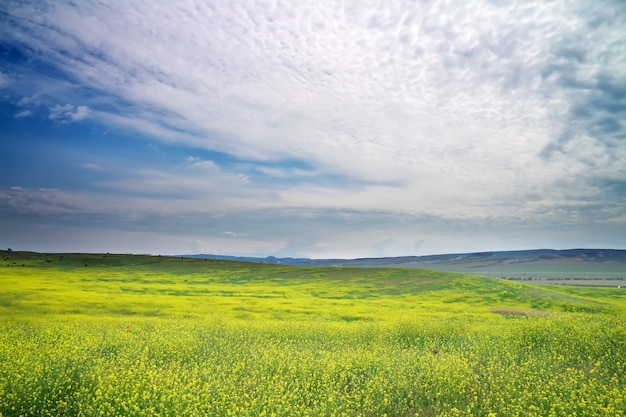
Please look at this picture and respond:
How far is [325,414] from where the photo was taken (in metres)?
8.72

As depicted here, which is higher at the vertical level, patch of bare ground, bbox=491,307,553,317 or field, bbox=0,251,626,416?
field, bbox=0,251,626,416

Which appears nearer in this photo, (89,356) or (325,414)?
(325,414)

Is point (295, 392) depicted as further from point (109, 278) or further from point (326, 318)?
point (109, 278)

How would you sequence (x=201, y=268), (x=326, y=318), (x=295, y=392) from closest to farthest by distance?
(x=295, y=392) → (x=326, y=318) → (x=201, y=268)

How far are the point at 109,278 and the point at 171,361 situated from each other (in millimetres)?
43946

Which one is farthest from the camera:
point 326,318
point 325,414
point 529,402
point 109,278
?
point 109,278

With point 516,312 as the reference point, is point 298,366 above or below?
above

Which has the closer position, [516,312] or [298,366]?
[298,366]

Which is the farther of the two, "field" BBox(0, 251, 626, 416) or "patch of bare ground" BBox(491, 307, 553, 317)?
"patch of bare ground" BBox(491, 307, 553, 317)

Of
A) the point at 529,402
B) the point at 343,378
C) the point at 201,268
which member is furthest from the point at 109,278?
the point at 529,402

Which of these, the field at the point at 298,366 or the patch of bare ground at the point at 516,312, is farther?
the patch of bare ground at the point at 516,312

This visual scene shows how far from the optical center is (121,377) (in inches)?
410

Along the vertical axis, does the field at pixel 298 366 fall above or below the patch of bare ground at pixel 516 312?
above

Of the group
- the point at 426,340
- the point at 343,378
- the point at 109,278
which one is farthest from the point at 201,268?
the point at 343,378
